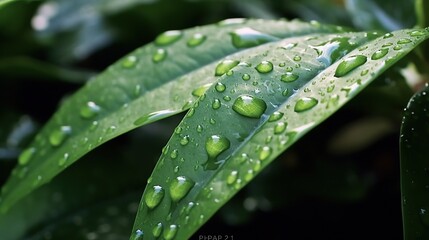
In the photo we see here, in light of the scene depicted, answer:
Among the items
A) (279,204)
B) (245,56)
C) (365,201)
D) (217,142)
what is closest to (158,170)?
(217,142)

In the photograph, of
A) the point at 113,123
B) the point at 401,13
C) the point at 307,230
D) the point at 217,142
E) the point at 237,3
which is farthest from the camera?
the point at 237,3

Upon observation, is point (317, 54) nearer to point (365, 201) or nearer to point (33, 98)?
point (365, 201)

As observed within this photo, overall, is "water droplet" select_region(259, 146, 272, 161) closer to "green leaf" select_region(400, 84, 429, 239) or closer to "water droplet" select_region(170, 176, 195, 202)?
"water droplet" select_region(170, 176, 195, 202)

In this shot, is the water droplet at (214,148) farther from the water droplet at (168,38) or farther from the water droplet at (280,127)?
the water droplet at (168,38)

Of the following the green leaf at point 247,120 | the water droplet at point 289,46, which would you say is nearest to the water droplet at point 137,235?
the green leaf at point 247,120

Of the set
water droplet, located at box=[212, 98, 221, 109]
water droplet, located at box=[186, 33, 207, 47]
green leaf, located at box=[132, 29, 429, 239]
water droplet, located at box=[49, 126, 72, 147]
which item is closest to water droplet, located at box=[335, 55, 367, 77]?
green leaf, located at box=[132, 29, 429, 239]

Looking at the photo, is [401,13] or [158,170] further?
[401,13]

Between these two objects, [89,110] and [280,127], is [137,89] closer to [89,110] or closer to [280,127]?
[89,110]
